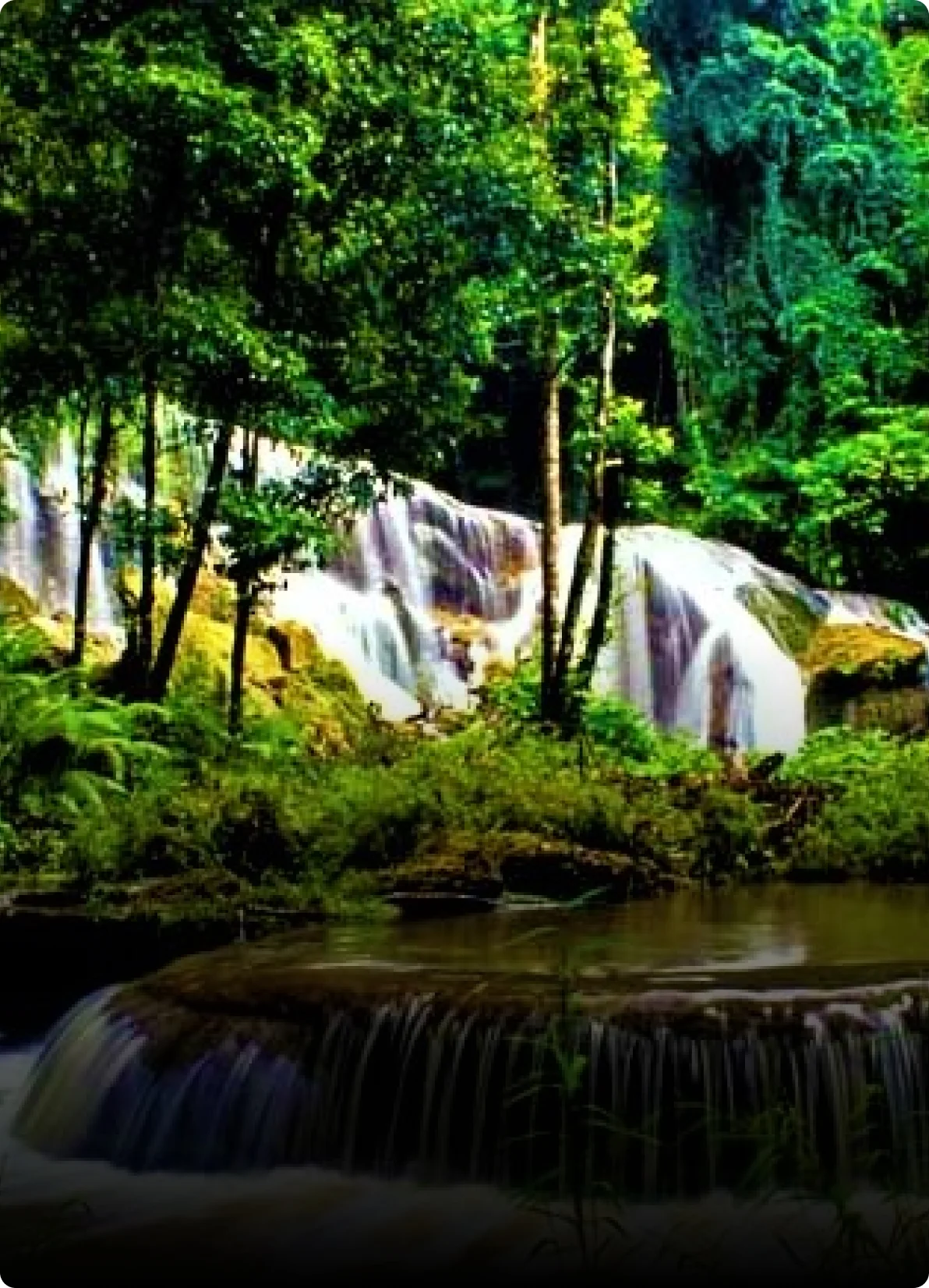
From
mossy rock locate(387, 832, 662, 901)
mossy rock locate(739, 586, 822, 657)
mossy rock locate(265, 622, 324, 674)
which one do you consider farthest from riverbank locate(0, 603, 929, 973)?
mossy rock locate(739, 586, 822, 657)

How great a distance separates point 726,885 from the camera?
6.38 m

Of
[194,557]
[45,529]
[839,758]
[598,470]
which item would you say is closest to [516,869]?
[194,557]

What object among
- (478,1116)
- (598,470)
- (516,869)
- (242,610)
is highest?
(598,470)

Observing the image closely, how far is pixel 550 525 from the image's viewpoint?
865 cm

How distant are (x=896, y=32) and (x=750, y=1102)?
24.4 ft

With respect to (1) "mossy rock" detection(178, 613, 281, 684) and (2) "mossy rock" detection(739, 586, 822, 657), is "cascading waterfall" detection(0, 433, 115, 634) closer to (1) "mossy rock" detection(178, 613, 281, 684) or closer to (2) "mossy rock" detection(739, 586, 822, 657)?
(1) "mossy rock" detection(178, 613, 281, 684)

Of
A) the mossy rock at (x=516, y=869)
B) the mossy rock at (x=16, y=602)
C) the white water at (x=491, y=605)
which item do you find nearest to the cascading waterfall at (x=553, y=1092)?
the mossy rock at (x=516, y=869)

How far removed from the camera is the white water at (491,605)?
8516mm

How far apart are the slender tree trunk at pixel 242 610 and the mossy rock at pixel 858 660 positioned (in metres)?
3.10

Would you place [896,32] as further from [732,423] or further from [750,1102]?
[750,1102]

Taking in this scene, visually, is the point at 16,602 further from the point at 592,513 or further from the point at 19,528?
the point at 592,513

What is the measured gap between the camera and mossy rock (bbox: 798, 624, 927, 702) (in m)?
9.32

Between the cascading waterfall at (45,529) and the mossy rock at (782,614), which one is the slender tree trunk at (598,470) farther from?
the cascading waterfall at (45,529)

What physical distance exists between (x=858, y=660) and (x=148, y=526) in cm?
395
